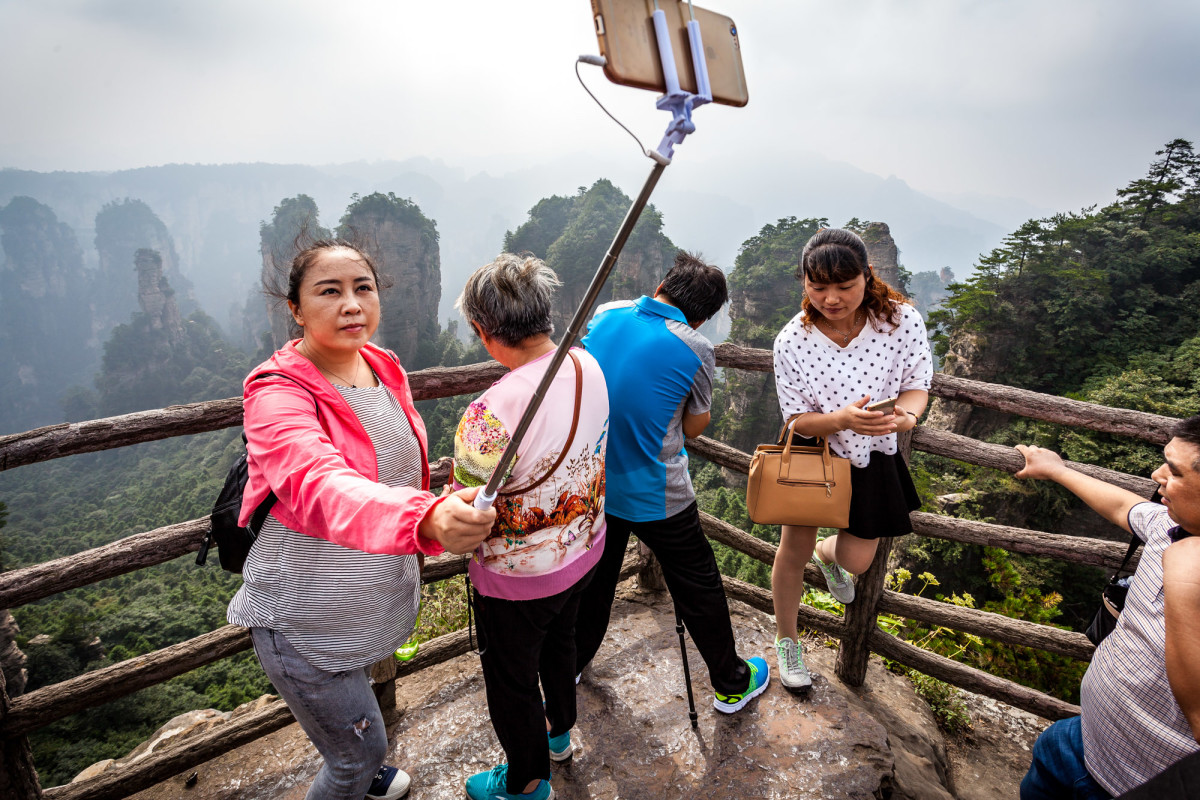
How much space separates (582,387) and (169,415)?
1486 mm

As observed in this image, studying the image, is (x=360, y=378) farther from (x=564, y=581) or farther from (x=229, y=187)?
(x=229, y=187)

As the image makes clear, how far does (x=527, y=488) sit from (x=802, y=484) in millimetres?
1057

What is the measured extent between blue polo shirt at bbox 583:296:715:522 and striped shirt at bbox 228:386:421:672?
27.2 inches

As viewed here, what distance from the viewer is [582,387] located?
146cm

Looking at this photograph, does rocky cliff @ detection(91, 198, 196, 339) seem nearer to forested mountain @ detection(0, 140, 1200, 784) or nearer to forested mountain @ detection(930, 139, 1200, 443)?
forested mountain @ detection(0, 140, 1200, 784)

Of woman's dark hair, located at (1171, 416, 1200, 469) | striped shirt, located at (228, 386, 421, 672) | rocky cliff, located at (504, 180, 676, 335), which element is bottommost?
striped shirt, located at (228, 386, 421, 672)

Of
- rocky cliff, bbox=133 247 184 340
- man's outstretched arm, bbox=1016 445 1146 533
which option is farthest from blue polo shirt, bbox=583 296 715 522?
rocky cliff, bbox=133 247 184 340

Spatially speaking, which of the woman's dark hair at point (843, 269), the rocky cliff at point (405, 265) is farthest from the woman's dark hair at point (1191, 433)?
the rocky cliff at point (405, 265)

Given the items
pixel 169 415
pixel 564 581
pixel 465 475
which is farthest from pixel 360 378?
pixel 169 415

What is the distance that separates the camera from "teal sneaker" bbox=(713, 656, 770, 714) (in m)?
2.30

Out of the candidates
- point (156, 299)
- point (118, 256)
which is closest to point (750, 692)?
point (156, 299)

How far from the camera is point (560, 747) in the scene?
2115 millimetres

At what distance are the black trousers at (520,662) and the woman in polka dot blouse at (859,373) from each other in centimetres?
100

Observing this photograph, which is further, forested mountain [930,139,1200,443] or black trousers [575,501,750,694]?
forested mountain [930,139,1200,443]
